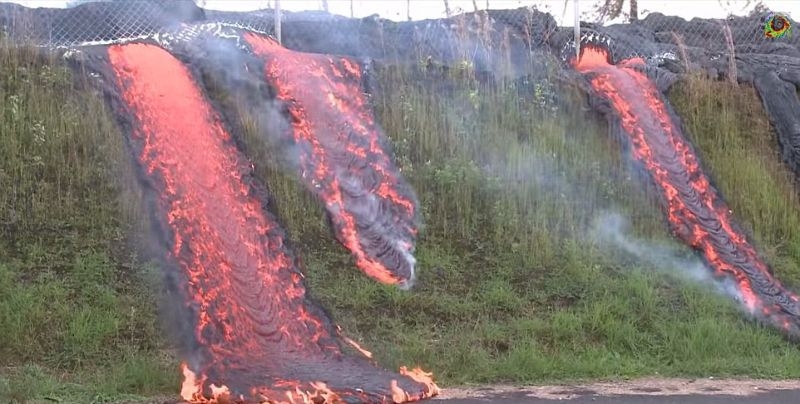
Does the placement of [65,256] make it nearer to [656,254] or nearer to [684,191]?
[656,254]

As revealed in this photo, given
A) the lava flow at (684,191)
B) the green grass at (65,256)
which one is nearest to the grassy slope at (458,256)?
the green grass at (65,256)

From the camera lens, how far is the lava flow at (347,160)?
8.09m

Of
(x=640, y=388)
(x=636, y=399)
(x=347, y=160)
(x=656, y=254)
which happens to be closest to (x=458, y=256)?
(x=347, y=160)

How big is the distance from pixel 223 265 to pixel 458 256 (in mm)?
2295

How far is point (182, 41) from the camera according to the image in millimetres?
9000

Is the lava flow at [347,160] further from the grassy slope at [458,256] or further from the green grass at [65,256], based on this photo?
the green grass at [65,256]

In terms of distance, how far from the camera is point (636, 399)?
20.2 ft

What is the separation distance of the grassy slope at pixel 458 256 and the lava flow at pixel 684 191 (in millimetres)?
238

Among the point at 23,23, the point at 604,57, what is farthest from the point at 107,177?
the point at 604,57

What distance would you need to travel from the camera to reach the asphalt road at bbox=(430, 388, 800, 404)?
19.9ft

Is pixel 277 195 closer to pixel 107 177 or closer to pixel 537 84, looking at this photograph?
pixel 107 177

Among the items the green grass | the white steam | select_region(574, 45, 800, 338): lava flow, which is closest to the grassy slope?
the green grass

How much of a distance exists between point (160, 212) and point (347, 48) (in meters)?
3.76

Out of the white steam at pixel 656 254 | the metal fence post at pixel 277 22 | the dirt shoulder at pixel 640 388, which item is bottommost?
the dirt shoulder at pixel 640 388
